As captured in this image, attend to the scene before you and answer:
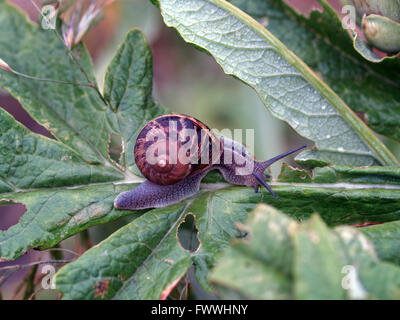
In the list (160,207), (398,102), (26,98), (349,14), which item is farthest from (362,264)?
(26,98)

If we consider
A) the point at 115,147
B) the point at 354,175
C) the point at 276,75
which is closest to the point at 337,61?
the point at 276,75

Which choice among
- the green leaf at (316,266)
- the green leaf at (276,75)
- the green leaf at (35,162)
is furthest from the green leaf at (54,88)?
the green leaf at (316,266)

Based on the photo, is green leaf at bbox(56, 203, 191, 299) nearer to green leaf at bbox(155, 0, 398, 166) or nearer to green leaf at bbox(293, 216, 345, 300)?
green leaf at bbox(293, 216, 345, 300)

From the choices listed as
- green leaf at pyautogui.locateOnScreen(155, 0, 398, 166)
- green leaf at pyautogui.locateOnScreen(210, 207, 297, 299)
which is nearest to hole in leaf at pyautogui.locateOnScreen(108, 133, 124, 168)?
green leaf at pyautogui.locateOnScreen(155, 0, 398, 166)

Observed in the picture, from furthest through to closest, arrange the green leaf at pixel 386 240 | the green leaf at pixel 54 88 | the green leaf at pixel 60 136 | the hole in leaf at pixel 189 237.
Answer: the green leaf at pixel 54 88, the hole in leaf at pixel 189 237, the green leaf at pixel 60 136, the green leaf at pixel 386 240

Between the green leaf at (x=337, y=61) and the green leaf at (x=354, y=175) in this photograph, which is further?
the green leaf at (x=337, y=61)

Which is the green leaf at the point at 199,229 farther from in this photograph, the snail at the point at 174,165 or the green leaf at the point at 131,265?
the snail at the point at 174,165
